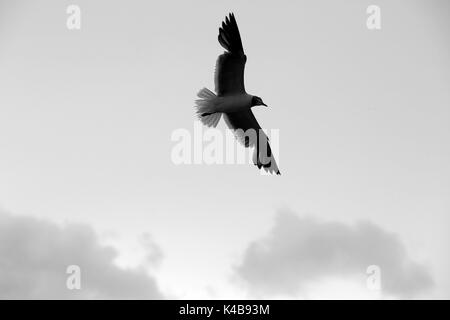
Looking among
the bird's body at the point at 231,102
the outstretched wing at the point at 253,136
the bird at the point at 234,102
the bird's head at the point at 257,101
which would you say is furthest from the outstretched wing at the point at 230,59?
the outstretched wing at the point at 253,136

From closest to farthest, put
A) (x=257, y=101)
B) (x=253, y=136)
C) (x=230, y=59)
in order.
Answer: (x=230, y=59), (x=257, y=101), (x=253, y=136)

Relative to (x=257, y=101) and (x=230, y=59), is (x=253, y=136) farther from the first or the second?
(x=230, y=59)

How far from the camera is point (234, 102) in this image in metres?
12.0

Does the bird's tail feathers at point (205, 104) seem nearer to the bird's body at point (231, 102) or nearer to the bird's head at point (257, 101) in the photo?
the bird's body at point (231, 102)

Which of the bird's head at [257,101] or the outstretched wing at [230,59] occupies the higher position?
the outstretched wing at [230,59]

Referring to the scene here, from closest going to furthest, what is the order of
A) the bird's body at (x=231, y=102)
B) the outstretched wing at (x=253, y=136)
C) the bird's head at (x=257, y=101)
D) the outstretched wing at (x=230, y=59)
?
1. the outstretched wing at (x=230, y=59)
2. the bird's body at (x=231, y=102)
3. the bird's head at (x=257, y=101)
4. the outstretched wing at (x=253, y=136)

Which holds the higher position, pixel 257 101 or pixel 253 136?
pixel 257 101

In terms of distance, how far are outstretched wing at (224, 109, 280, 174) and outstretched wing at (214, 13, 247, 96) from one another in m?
0.96

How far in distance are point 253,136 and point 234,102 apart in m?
1.31

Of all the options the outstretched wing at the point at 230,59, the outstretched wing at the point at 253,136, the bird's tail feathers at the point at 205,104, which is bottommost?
the outstretched wing at the point at 253,136

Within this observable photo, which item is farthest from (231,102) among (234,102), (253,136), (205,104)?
(253,136)

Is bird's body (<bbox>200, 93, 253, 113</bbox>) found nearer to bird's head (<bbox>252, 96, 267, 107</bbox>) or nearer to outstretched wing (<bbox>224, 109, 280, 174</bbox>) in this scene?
bird's head (<bbox>252, 96, 267, 107</bbox>)

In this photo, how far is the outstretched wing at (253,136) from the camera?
1266 cm
